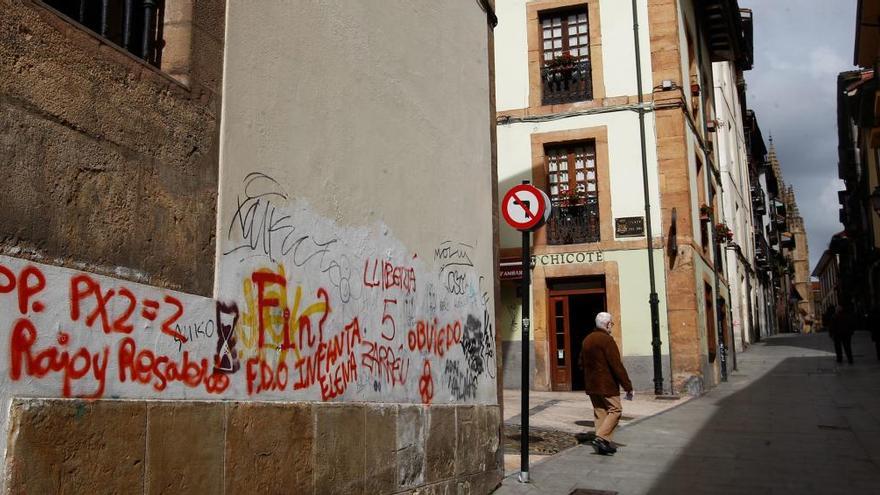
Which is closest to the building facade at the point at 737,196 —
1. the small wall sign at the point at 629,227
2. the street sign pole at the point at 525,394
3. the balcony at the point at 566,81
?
the balcony at the point at 566,81

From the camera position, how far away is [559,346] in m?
15.9

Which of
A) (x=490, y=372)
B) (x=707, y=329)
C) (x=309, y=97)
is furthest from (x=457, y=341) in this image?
(x=707, y=329)

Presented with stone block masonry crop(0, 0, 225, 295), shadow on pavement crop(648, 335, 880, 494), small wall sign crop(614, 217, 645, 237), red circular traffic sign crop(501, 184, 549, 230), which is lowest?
shadow on pavement crop(648, 335, 880, 494)

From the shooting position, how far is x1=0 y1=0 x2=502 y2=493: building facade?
263 cm

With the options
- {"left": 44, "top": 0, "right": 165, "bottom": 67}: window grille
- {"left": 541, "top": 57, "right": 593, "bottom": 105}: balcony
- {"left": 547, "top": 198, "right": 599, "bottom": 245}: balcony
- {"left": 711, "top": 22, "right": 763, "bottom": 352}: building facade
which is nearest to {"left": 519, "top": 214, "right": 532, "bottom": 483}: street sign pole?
{"left": 44, "top": 0, "right": 165, "bottom": 67}: window grille

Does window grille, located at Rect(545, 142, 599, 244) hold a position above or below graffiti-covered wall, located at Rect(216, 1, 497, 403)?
above

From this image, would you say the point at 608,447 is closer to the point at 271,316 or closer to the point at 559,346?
the point at 271,316

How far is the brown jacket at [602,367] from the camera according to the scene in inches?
333

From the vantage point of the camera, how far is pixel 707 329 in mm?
17156

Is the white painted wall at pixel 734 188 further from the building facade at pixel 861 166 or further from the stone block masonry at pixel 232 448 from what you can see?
the stone block masonry at pixel 232 448

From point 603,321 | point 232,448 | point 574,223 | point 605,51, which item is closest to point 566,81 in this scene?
point 605,51

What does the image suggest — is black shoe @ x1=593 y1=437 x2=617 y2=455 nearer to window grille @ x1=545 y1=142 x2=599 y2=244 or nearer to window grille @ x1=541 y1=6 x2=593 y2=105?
window grille @ x1=545 y1=142 x2=599 y2=244

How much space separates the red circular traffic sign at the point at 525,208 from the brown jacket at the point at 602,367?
2.11 m

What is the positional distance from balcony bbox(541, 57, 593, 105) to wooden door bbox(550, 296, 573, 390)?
422 cm
